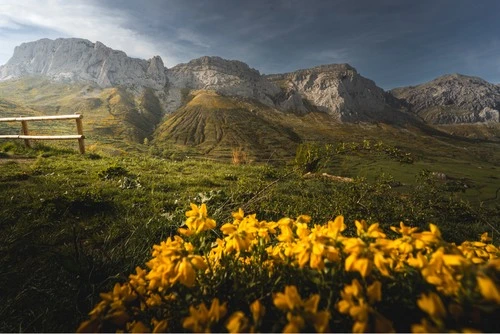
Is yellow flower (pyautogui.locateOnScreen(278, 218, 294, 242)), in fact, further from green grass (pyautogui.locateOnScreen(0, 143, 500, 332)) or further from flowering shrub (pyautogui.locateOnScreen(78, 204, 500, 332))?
green grass (pyautogui.locateOnScreen(0, 143, 500, 332))

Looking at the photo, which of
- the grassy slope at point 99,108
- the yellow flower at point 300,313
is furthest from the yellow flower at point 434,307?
the grassy slope at point 99,108

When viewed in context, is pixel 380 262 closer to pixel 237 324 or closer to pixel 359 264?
pixel 359 264

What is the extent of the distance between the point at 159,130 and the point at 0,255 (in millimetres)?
148428

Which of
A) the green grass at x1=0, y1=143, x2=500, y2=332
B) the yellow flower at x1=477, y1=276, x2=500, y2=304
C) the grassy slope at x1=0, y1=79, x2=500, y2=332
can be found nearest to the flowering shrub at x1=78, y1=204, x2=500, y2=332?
the yellow flower at x1=477, y1=276, x2=500, y2=304

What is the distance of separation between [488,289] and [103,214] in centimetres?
486

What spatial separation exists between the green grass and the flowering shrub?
0.94 metres

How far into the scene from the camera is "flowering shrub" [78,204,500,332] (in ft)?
3.27

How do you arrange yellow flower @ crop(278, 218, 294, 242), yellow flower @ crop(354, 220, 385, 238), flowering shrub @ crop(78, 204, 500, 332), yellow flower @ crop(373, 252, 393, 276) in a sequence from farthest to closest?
yellow flower @ crop(278, 218, 294, 242) → yellow flower @ crop(354, 220, 385, 238) → yellow flower @ crop(373, 252, 393, 276) → flowering shrub @ crop(78, 204, 500, 332)

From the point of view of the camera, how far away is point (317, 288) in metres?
1.28

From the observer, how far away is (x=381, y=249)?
1183 millimetres

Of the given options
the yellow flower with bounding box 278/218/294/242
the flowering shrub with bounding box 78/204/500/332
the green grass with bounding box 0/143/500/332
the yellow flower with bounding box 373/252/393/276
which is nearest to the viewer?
the flowering shrub with bounding box 78/204/500/332

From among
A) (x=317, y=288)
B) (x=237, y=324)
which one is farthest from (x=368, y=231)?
(x=237, y=324)

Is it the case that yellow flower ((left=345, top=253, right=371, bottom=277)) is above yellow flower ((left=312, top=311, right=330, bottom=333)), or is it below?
above

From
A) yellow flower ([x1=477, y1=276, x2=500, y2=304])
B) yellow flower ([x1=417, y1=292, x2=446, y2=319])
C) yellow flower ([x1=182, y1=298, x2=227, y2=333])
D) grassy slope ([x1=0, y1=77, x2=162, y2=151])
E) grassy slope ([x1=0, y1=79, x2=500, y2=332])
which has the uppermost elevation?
grassy slope ([x1=0, y1=77, x2=162, y2=151])
